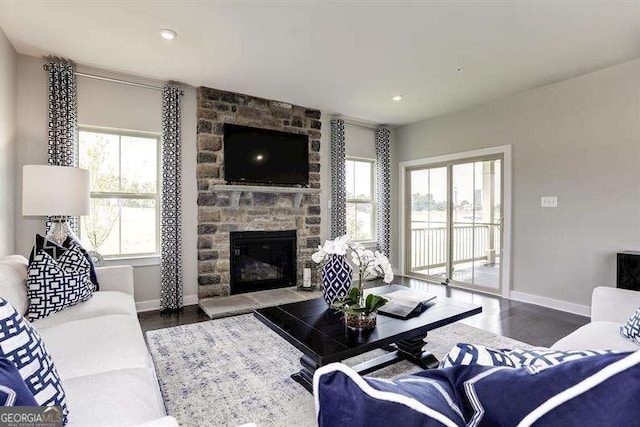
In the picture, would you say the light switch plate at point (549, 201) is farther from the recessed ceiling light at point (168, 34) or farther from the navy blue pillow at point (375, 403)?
the recessed ceiling light at point (168, 34)

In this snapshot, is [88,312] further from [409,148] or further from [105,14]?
[409,148]

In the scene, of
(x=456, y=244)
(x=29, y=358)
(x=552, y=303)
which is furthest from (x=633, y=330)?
(x=456, y=244)

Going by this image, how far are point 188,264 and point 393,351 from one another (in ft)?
9.04

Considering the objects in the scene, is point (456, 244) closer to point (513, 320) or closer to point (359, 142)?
point (513, 320)

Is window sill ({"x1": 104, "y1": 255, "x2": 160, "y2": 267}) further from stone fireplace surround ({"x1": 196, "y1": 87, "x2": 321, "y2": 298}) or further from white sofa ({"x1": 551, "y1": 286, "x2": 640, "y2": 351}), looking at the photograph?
white sofa ({"x1": 551, "y1": 286, "x2": 640, "y2": 351})

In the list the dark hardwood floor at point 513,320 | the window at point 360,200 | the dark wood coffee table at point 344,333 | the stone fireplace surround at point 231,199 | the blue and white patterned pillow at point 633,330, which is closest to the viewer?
the blue and white patterned pillow at point 633,330

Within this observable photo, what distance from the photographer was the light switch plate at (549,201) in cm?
395

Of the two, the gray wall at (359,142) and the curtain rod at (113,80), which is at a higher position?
the curtain rod at (113,80)

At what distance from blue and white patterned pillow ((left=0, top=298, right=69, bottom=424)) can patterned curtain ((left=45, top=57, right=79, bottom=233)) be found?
9.52ft

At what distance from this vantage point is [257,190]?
4.37m

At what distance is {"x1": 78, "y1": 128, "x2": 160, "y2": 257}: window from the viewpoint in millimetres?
3686

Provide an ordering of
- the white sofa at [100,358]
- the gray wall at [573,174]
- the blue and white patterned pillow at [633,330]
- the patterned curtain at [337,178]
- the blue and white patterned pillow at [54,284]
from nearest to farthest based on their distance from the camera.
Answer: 1. the white sofa at [100,358]
2. the blue and white patterned pillow at [633,330]
3. the blue and white patterned pillow at [54,284]
4. the gray wall at [573,174]
5. the patterned curtain at [337,178]

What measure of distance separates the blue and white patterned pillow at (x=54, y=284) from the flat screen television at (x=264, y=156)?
2.17 m

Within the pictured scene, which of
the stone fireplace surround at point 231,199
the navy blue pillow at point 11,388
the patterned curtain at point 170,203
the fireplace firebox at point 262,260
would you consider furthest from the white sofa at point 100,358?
the fireplace firebox at point 262,260
